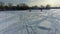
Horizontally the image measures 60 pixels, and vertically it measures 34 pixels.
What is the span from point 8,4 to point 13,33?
20.1ft

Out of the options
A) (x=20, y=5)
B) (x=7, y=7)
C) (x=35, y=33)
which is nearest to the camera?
(x=35, y=33)

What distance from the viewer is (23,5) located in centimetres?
901

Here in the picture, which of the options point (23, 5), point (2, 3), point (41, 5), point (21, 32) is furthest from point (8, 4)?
point (21, 32)

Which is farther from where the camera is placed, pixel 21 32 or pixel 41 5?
pixel 41 5

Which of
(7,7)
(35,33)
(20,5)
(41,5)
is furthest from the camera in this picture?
(7,7)

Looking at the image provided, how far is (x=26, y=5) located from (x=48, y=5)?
1.38 m

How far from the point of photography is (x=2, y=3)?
9148 mm

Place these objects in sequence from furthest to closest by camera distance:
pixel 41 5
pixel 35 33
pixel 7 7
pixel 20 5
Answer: pixel 7 7
pixel 20 5
pixel 41 5
pixel 35 33

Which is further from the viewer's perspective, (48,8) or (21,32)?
(48,8)

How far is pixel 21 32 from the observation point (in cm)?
340

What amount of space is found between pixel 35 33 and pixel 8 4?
6289mm

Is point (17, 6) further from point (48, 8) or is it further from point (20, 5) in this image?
point (48, 8)

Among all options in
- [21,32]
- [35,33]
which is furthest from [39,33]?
[21,32]

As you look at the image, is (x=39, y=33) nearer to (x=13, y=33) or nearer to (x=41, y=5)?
(x=13, y=33)
